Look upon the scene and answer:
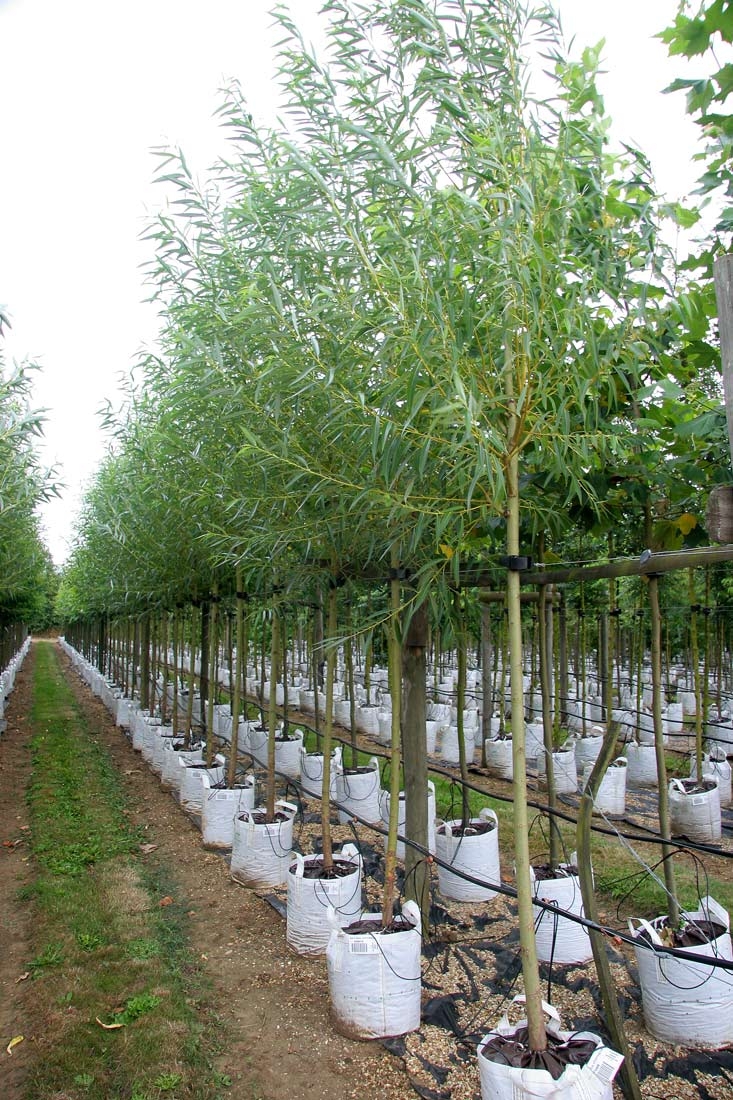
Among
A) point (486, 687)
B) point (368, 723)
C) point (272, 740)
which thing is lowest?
point (368, 723)

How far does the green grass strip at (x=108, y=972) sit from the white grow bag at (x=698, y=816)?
3.83 meters

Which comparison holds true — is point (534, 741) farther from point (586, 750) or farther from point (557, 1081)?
point (557, 1081)

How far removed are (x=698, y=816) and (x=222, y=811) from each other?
3.71m

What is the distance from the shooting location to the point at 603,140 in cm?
259

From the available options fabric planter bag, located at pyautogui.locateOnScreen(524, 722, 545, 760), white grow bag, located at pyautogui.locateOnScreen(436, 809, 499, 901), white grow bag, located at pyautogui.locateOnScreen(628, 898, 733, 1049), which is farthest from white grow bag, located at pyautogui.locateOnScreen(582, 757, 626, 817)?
white grow bag, located at pyautogui.locateOnScreen(628, 898, 733, 1049)

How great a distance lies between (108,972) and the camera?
3965mm

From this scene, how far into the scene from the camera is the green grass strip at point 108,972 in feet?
10.0

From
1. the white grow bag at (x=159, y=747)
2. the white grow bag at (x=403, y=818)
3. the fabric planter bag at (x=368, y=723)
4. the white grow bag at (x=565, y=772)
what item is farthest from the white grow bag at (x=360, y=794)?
the fabric planter bag at (x=368, y=723)

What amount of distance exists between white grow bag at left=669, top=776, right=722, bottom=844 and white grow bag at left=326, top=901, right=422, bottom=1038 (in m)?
3.33

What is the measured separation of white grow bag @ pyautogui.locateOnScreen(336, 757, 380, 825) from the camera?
6.43 m

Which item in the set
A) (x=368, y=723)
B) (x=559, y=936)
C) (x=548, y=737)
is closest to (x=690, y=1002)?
(x=559, y=936)

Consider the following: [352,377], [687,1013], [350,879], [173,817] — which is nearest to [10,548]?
[173,817]

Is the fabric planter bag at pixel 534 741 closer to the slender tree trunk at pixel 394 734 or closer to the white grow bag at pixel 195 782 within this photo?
the white grow bag at pixel 195 782

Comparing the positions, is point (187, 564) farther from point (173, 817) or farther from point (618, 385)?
point (618, 385)
